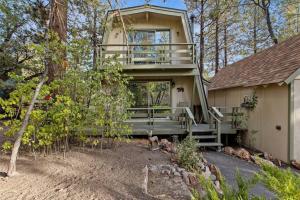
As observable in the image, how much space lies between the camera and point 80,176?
4.48 metres

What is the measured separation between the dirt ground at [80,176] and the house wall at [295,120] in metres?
4.46

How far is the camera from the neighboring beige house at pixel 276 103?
323 inches

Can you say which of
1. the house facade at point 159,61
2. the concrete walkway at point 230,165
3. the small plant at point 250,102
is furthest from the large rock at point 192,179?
the house facade at point 159,61

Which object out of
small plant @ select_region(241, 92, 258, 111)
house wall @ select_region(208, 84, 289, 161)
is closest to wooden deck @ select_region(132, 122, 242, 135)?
house wall @ select_region(208, 84, 289, 161)

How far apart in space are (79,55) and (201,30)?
741 inches

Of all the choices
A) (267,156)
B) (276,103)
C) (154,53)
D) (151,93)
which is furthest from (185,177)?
(151,93)

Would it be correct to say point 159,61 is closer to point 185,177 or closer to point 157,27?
point 157,27

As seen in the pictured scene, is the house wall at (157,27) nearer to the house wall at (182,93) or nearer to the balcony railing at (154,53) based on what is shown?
the balcony railing at (154,53)

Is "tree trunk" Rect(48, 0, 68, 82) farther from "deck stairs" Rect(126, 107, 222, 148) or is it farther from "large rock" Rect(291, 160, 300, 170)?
"large rock" Rect(291, 160, 300, 170)

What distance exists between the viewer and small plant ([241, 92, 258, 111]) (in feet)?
34.4

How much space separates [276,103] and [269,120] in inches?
31.5

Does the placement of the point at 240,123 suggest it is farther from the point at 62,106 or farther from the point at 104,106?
the point at 62,106

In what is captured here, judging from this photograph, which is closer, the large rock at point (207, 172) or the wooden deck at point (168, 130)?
the large rock at point (207, 172)

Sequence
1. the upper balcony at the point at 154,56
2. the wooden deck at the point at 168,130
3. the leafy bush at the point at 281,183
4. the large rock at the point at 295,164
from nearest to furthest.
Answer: the leafy bush at the point at 281,183, the large rock at the point at 295,164, the wooden deck at the point at 168,130, the upper balcony at the point at 154,56
